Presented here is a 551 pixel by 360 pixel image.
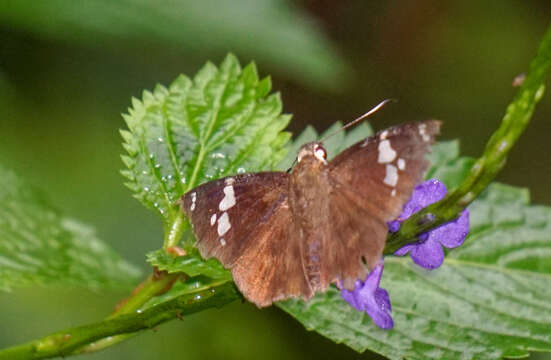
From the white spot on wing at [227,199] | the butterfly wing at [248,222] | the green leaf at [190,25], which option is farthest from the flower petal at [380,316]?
the green leaf at [190,25]

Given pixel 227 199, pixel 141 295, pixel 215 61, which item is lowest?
pixel 141 295

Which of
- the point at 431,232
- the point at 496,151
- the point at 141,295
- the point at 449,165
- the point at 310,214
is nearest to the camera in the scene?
the point at 496,151

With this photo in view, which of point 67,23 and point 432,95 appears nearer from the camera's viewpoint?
point 67,23

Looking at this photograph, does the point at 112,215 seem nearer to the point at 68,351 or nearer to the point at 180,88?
the point at 180,88

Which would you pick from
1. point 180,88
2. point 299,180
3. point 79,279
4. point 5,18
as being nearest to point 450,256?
point 299,180

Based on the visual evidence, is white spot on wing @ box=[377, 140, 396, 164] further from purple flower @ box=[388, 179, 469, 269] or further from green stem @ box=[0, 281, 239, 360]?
green stem @ box=[0, 281, 239, 360]

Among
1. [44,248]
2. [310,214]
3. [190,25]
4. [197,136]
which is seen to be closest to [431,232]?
[310,214]

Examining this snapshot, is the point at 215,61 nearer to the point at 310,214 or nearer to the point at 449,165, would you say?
the point at 449,165
